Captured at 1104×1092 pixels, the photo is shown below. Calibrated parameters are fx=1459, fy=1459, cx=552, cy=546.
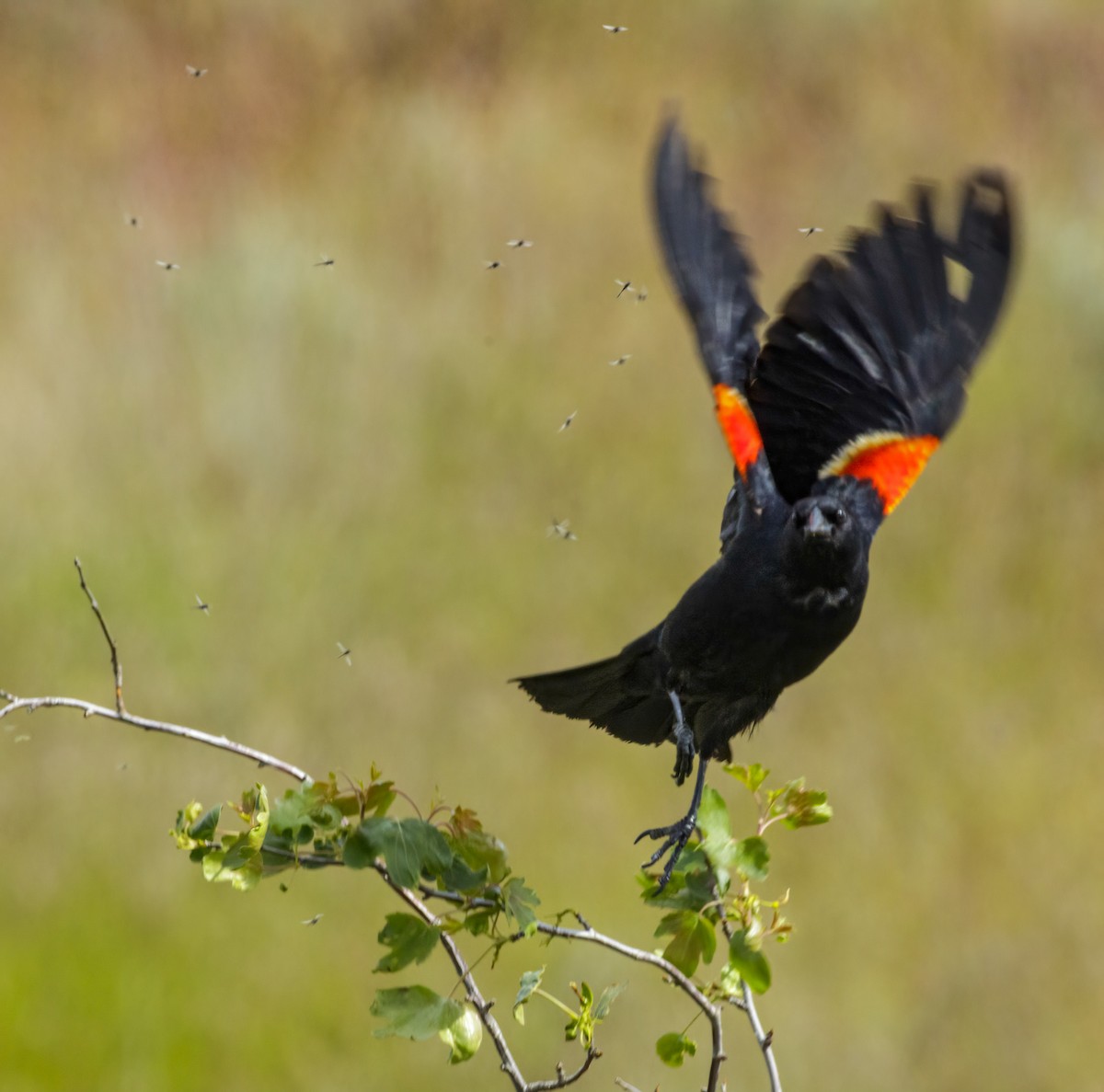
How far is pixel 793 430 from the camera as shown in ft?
8.48

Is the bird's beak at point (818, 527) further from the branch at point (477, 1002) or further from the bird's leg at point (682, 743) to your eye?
the branch at point (477, 1002)

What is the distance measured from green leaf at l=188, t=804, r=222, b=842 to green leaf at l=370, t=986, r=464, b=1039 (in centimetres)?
26

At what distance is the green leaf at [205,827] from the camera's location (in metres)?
1.65

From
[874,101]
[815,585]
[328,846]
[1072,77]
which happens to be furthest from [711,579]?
[1072,77]

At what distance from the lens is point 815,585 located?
2254mm

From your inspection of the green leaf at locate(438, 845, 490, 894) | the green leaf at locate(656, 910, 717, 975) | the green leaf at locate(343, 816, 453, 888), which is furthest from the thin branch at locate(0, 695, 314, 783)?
the green leaf at locate(656, 910, 717, 975)

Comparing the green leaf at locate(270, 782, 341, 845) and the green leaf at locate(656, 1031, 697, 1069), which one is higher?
the green leaf at locate(270, 782, 341, 845)

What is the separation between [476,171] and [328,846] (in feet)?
20.8

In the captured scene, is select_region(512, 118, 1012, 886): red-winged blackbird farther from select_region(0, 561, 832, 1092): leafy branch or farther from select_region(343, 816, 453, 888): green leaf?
select_region(343, 816, 453, 888): green leaf

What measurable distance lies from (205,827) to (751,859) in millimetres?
619

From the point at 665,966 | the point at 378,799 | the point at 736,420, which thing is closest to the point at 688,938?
the point at 665,966

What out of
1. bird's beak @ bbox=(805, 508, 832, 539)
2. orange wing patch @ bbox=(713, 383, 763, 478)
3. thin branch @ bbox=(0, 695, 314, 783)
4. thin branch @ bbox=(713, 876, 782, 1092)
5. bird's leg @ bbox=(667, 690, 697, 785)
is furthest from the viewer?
bird's leg @ bbox=(667, 690, 697, 785)

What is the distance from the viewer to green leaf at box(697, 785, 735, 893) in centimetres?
165

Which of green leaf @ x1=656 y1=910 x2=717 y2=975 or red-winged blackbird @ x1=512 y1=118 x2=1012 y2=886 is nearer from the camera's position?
green leaf @ x1=656 y1=910 x2=717 y2=975
